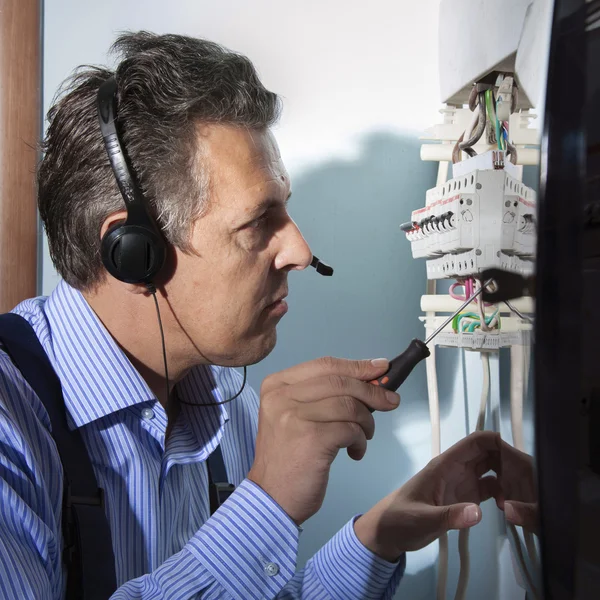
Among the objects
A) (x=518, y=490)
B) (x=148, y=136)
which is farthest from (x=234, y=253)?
(x=518, y=490)

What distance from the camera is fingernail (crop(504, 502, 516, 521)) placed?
12.4 inches

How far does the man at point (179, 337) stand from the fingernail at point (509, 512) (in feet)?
0.74

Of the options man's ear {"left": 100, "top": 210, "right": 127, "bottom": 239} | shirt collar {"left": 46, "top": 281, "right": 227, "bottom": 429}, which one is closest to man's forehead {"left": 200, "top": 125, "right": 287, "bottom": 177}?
man's ear {"left": 100, "top": 210, "right": 127, "bottom": 239}

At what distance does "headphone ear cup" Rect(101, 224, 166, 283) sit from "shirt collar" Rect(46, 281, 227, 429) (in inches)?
4.2

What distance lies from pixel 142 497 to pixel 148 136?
42cm

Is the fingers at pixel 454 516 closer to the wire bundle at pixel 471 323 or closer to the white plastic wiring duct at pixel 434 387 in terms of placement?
the wire bundle at pixel 471 323

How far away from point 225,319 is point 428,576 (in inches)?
26.5

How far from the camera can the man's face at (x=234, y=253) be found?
0.71m

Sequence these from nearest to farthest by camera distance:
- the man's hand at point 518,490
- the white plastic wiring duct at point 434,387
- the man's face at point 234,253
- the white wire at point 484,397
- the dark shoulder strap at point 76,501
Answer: the man's hand at point 518,490, the white wire at point 484,397, the dark shoulder strap at point 76,501, the man's face at point 234,253, the white plastic wiring duct at point 434,387

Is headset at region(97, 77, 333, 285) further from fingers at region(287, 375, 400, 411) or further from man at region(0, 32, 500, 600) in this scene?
fingers at region(287, 375, 400, 411)

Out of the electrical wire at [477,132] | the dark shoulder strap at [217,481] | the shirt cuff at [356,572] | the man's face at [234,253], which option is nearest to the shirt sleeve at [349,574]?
the shirt cuff at [356,572]

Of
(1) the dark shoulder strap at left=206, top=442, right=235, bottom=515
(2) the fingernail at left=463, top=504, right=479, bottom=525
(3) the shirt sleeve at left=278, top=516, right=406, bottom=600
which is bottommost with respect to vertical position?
(3) the shirt sleeve at left=278, top=516, right=406, bottom=600

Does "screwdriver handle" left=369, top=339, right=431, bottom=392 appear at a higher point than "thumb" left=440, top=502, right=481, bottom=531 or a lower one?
higher

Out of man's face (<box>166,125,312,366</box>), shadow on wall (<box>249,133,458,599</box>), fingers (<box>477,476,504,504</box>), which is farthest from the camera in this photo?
shadow on wall (<box>249,133,458,599</box>)
